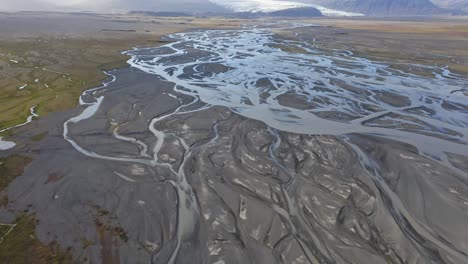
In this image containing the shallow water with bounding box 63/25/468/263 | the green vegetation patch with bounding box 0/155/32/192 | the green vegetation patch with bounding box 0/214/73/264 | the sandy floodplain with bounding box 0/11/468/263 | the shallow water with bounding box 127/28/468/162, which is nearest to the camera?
the green vegetation patch with bounding box 0/214/73/264

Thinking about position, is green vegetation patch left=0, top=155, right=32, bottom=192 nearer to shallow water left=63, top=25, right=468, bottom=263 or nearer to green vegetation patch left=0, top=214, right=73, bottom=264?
shallow water left=63, top=25, right=468, bottom=263

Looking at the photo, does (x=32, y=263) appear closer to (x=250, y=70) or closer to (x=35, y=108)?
(x=35, y=108)

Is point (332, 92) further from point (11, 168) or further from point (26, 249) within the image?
point (26, 249)

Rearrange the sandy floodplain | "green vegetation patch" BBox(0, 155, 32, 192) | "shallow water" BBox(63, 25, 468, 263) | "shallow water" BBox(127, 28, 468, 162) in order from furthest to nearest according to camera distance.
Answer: "shallow water" BBox(127, 28, 468, 162)
"green vegetation patch" BBox(0, 155, 32, 192)
"shallow water" BBox(63, 25, 468, 263)
the sandy floodplain

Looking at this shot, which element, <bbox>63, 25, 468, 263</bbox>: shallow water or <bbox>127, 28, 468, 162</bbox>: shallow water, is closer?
<bbox>63, 25, 468, 263</bbox>: shallow water

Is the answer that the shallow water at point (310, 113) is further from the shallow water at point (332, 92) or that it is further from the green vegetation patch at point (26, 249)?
the green vegetation patch at point (26, 249)

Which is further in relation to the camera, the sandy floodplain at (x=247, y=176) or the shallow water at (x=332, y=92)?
the shallow water at (x=332, y=92)

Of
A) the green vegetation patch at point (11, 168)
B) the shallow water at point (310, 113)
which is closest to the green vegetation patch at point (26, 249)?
the green vegetation patch at point (11, 168)

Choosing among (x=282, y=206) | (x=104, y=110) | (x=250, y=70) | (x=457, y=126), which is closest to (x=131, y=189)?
(x=282, y=206)

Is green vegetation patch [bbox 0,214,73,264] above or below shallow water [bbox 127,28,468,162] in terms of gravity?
below

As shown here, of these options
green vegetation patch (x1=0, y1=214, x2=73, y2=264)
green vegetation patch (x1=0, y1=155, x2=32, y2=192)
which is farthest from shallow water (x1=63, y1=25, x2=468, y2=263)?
green vegetation patch (x1=0, y1=214, x2=73, y2=264)

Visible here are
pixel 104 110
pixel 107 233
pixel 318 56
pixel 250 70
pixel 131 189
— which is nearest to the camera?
pixel 107 233
